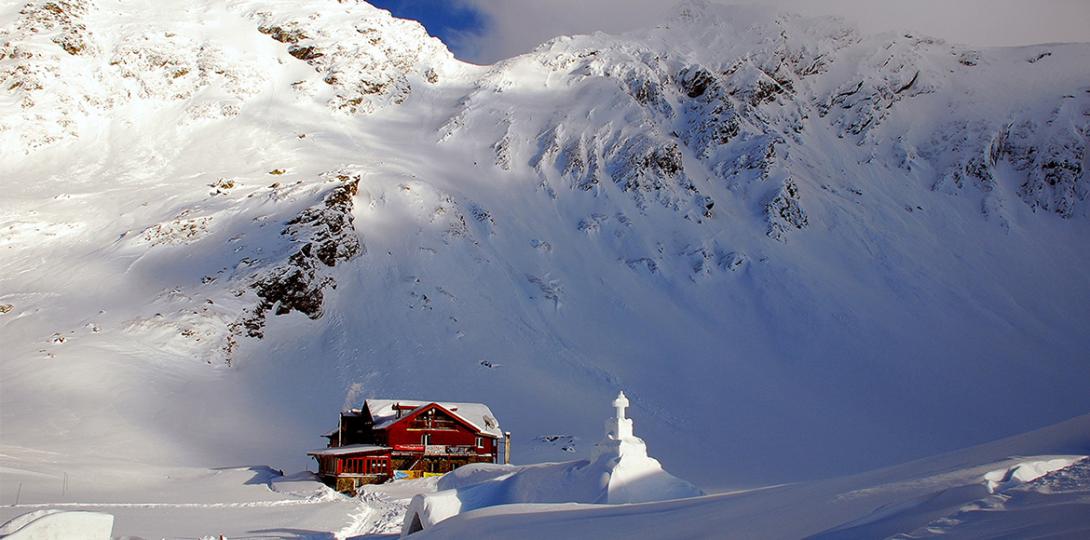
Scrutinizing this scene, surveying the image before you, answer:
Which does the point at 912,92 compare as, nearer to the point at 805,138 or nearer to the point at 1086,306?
the point at 805,138

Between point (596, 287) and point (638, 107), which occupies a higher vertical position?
point (638, 107)

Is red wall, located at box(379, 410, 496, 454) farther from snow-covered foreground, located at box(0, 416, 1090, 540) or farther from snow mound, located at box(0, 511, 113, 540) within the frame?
snow mound, located at box(0, 511, 113, 540)

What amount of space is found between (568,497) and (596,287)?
59.2 m

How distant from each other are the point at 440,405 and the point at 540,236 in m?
36.2

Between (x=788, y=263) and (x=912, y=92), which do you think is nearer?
(x=788, y=263)

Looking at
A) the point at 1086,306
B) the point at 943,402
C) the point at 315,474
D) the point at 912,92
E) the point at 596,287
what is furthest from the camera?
the point at 912,92

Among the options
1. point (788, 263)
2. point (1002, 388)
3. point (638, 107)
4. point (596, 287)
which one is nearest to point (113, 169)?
point (596, 287)

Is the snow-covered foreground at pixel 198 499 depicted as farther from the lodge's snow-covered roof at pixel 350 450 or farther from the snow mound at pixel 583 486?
the snow mound at pixel 583 486

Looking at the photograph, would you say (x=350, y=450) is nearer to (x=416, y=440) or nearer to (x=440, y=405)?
(x=416, y=440)

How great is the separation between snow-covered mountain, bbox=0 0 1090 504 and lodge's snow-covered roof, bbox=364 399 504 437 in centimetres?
353

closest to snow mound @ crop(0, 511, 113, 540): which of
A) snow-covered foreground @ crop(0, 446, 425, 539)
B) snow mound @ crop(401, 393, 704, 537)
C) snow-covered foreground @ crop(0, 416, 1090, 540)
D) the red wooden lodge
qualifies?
snow-covered foreground @ crop(0, 416, 1090, 540)

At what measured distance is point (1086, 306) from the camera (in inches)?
3147

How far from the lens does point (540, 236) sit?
7938cm

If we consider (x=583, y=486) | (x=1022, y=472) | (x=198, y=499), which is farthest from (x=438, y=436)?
(x=1022, y=472)
